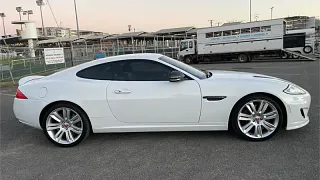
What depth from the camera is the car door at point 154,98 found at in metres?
3.68

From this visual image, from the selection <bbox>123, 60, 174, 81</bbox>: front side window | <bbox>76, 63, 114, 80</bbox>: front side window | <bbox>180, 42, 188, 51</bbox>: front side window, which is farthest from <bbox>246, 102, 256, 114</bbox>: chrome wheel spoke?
<bbox>180, 42, 188, 51</bbox>: front side window

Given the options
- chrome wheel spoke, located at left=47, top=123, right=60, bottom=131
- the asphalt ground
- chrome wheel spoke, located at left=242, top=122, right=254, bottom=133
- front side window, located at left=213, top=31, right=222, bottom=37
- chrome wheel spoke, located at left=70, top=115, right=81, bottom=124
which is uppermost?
front side window, located at left=213, top=31, right=222, bottom=37

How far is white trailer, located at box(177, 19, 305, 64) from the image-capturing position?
20344mm

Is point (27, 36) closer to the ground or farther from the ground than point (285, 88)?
farther from the ground

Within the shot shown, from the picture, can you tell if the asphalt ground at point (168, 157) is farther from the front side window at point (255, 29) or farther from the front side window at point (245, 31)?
the front side window at point (245, 31)

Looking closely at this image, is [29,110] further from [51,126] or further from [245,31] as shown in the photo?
[245,31]

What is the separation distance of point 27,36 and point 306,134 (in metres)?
48.4

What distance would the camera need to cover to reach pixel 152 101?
371 cm

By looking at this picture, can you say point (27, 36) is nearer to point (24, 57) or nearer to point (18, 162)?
point (24, 57)

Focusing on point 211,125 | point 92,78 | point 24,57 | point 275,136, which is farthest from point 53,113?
point 24,57

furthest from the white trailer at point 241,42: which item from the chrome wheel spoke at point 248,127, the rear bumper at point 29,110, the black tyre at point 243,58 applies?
the rear bumper at point 29,110

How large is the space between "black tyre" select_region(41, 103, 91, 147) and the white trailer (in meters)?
19.8

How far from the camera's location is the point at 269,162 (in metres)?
3.06

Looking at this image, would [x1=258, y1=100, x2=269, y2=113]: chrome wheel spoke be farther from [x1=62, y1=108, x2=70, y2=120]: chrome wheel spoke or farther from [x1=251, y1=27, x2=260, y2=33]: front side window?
[x1=251, y1=27, x2=260, y2=33]: front side window
